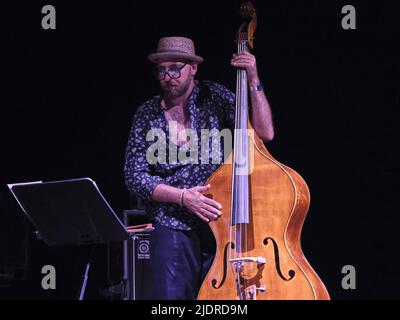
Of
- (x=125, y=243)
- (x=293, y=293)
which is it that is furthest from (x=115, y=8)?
(x=293, y=293)

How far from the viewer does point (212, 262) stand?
3398 mm

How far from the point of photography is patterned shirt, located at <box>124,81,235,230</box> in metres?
3.47

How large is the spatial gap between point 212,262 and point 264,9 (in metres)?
1.83

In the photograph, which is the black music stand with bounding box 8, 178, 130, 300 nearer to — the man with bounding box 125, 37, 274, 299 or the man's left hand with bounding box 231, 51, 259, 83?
the man with bounding box 125, 37, 274, 299

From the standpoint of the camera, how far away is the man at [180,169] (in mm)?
3363

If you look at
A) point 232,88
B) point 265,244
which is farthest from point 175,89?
point 232,88

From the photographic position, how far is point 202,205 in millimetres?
3277

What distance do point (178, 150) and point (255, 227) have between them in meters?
0.58

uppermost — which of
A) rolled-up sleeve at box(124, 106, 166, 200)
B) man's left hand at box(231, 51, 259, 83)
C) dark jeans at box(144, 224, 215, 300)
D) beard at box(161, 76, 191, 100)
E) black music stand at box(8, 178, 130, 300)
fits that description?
man's left hand at box(231, 51, 259, 83)

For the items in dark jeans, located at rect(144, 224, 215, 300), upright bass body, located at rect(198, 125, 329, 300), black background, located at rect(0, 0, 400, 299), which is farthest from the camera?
black background, located at rect(0, 0, 400, 299)

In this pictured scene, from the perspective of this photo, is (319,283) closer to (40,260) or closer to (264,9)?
(264,9)

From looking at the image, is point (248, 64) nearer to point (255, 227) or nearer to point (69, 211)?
point (255, 227)

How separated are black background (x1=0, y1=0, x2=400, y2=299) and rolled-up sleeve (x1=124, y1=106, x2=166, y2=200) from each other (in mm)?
1202

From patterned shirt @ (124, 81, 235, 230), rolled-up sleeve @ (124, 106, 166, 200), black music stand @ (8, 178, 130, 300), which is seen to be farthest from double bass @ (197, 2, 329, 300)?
black music stand @ (8, 178, 130, 300)
